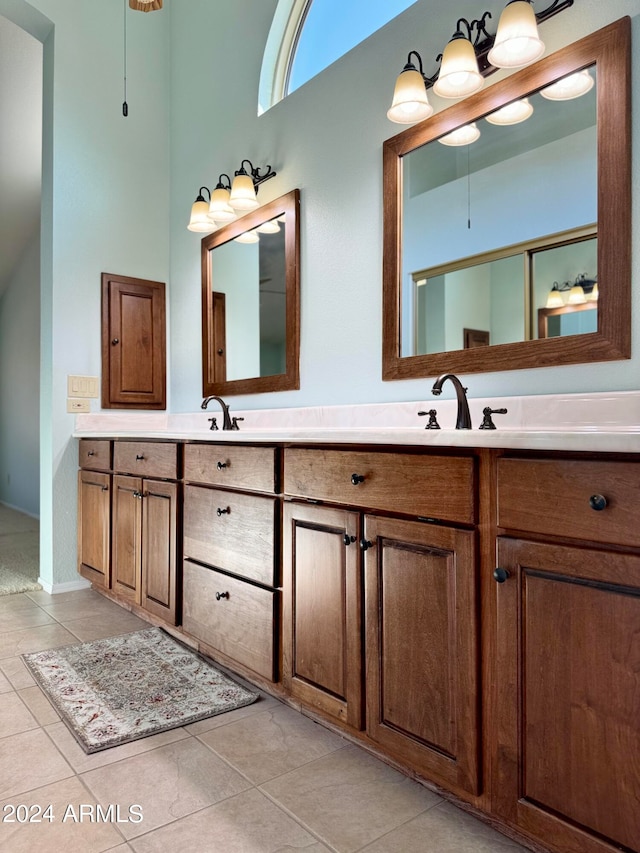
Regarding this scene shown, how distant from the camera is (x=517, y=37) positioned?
162cm

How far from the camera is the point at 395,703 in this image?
1.36 meters

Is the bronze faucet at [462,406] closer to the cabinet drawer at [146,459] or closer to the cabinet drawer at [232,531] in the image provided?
the cabinet drawer at [232,531]

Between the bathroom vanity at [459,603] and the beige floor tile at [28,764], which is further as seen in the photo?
the beige floor tile at [28,764]

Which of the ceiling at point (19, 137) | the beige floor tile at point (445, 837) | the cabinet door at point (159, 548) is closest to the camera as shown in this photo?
the beige floor tile at point (445, 837)

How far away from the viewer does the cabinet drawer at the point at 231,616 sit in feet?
5.85

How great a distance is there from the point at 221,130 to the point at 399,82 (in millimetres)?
1450

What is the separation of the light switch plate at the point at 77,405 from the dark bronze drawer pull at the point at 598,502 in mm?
2825

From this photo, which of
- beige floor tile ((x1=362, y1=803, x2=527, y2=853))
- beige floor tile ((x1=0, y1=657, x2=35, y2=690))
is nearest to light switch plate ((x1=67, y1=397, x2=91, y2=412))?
beige floor tile ((x1=0, y1=657, x2=35, y2=690))

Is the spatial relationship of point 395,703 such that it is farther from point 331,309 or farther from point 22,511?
Answer: point 22,511

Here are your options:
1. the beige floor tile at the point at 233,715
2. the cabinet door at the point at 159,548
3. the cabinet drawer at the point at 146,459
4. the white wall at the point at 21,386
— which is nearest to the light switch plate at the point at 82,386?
the cabinet drawer at the point at 146,459

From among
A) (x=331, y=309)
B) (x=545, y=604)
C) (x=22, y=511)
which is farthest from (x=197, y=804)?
(x=22, y=511)

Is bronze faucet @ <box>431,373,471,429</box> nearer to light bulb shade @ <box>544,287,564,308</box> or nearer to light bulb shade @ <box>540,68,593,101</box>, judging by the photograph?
light bulb shade @ <box>544,287,564,308</box>

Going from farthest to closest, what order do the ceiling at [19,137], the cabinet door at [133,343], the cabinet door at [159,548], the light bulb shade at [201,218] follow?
the ceiling at [19,137] → the cabinet door at [133,343] → the light bulb shade at [201,218] → the cabinet door at [159,548]

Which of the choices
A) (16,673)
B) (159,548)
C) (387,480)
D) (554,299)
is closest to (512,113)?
(554,299)
